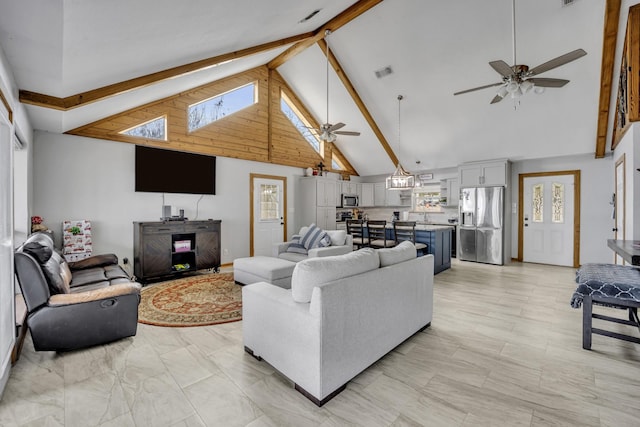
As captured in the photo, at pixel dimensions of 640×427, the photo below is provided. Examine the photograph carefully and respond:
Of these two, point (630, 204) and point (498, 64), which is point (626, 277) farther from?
point (498, 64)

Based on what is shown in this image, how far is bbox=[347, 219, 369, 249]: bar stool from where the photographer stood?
18.4 feet

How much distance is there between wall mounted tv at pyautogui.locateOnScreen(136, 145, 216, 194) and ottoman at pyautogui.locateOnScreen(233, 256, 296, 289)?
2.07 metres

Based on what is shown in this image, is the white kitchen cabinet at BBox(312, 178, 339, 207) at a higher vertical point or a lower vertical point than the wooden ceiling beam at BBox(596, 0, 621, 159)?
lower

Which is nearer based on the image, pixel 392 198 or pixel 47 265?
pixel 47 265

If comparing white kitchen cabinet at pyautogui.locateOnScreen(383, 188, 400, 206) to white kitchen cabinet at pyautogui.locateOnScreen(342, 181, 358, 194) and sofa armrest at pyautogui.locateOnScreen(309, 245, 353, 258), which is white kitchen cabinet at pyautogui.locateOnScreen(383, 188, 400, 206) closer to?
white kitchen cabinet at pyautogui.locateOnScreen(342, 181, 358, 194)

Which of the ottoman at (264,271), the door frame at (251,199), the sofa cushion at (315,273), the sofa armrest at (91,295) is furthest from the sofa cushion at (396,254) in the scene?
the door frame at (251,199)

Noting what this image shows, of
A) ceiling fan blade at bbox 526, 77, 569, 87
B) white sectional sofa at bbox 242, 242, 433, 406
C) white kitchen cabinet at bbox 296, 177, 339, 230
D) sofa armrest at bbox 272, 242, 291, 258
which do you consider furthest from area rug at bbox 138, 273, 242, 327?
ceiling fan blade at bbox 526, 77, 569, 87

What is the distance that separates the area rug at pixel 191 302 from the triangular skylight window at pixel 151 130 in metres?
2.60

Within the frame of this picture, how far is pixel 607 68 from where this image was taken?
4344mm

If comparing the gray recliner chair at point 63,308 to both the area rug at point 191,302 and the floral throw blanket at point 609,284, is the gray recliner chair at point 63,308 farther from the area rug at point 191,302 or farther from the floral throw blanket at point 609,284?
the floral throw blanket at point 609,284

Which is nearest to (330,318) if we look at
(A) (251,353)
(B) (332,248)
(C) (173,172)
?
(A) (251,353)

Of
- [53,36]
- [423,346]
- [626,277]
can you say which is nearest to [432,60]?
[626,277]

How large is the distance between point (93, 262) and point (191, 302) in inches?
56.0

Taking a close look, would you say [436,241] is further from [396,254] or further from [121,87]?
[121,87]
